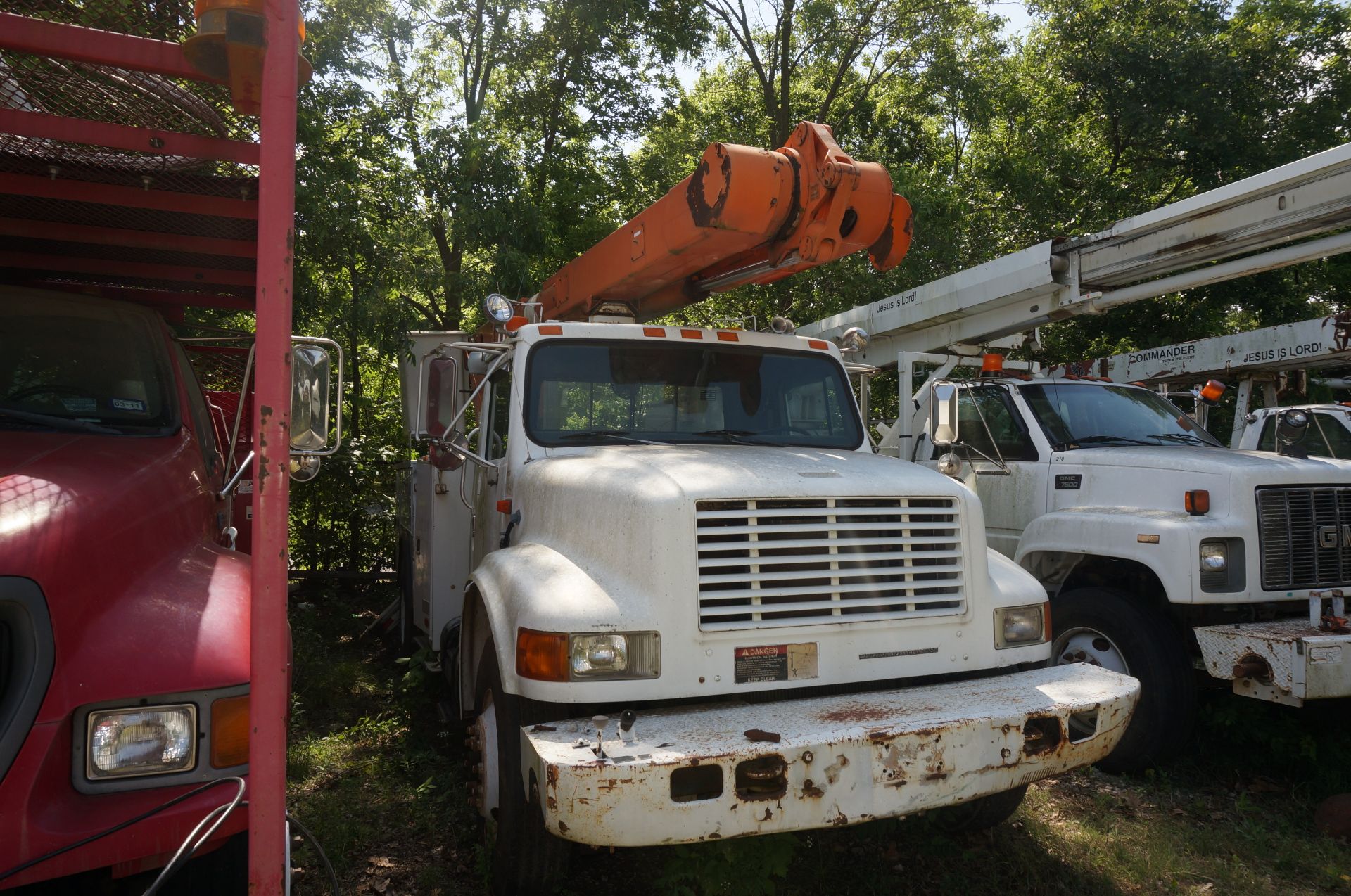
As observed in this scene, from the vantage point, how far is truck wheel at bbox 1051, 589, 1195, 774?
4789 millimetres

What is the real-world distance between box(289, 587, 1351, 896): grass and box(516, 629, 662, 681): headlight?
66 cm

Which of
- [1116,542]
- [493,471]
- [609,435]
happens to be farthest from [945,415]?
[493,471]

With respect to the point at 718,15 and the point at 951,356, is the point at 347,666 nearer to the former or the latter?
the point at 951,356

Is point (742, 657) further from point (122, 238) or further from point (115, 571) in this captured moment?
point (122, 238)

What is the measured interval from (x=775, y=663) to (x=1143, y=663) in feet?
8.98

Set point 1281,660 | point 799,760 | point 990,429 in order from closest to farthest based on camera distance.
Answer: point 799,760
point 1281,660
point 990,429

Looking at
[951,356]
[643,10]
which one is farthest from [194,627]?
[643,10]

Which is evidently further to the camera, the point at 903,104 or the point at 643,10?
the point at 903,104

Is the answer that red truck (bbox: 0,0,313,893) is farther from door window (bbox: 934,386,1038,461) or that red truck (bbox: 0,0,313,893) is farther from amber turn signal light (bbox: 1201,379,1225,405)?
amber turn signal light (bbox: 1201,379,1225,405)

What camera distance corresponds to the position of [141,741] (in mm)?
2201

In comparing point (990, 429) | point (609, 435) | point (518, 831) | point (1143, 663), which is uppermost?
point (990, 429)

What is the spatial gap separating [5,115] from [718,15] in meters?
16.9

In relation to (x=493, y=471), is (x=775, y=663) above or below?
below

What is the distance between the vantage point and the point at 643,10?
13430mm
